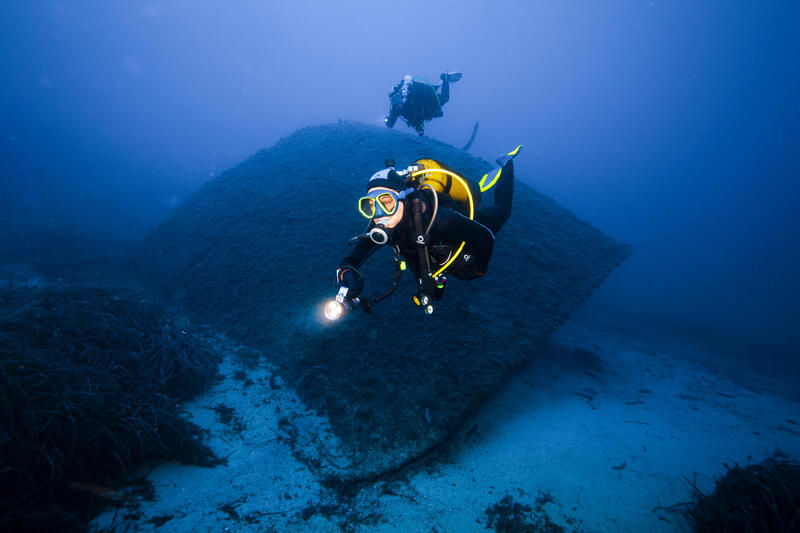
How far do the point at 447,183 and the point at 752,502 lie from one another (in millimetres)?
3800

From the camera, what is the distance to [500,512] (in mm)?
2428

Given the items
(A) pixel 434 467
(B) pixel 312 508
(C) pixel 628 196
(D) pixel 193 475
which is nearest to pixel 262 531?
(B) pixel 312 508

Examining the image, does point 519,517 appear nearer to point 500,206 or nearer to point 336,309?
point 336,309

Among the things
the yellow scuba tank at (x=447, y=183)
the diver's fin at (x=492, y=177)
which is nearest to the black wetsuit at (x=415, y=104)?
the diver's fin at (x=492, y=177)

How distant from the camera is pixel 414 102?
5535 millimetres

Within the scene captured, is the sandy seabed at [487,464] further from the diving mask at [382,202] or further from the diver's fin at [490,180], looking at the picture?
the diver's fin at [490,180]

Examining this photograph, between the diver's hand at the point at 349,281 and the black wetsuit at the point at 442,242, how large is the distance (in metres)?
0.08

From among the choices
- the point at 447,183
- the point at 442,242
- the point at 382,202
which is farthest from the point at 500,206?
the point at 382,202

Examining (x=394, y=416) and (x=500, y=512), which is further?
(x=394, y=416)

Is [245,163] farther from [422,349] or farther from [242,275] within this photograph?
[422,349]

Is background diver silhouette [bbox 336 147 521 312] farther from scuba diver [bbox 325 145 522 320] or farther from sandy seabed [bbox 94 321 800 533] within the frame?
sandy seabed [bbox 94 321 800 533]

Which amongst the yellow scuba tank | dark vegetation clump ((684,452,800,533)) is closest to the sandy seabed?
dark vegetation clump ((684,452,800,533))

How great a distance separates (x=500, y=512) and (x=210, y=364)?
3796 millimetres

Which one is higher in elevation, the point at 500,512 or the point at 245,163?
the point at 245,163
